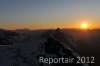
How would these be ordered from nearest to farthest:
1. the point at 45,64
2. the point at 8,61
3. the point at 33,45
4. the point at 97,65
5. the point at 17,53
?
the point at 45,64
the point at 8,61
the point at 17,53
the point at 33,45
the point at 97,65

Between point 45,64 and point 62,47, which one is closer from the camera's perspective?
point 45,64

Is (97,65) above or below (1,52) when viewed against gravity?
below

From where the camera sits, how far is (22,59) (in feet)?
96.8

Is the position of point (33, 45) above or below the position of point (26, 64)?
above

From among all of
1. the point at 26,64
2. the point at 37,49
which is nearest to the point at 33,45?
the point at 37,49

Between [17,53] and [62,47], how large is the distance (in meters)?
6.36

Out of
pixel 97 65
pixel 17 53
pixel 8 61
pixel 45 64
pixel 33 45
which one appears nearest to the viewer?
pixel 45 64

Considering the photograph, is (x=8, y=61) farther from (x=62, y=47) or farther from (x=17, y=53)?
(x=62, y=47)

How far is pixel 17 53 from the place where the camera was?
31.9m

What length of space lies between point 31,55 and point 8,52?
4.01 meters

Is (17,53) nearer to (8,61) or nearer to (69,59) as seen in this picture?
(8,61)

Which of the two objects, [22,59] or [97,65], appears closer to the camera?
[22,59]

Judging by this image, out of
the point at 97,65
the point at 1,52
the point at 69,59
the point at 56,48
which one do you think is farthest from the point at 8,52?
the point at 97,65

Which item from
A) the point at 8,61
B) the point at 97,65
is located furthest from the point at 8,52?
the point at 97,65
